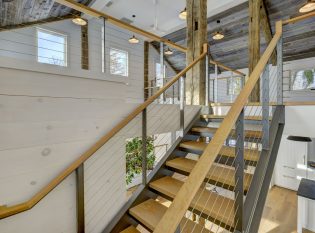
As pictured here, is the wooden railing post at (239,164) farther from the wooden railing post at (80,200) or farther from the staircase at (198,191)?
the wooden railing post at (80,200)

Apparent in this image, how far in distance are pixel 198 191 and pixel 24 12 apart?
480 centimetres

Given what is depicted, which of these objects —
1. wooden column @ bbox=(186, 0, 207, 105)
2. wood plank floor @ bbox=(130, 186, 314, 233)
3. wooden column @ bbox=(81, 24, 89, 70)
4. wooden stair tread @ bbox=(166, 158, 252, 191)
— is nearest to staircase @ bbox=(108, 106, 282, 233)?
wooden stair tread @ bbox=(166, 158, 252, 191)

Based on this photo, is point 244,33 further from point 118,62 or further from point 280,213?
point 280,213

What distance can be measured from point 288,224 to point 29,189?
5921 mm

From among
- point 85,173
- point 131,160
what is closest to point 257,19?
point 131,160

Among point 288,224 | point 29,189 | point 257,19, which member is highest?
point 257,19

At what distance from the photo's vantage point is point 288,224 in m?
5.01

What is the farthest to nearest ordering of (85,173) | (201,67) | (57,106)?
(201,67)
(85,173)
(57,106)

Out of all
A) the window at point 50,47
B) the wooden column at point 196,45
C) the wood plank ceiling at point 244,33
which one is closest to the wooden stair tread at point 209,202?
the wooden column at point 196,45

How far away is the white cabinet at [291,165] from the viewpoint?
6.56m

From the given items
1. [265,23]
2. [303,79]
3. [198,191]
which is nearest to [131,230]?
[198,191]

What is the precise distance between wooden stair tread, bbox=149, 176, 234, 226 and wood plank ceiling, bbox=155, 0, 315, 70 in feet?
19.4

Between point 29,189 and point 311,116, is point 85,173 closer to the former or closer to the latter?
point 29,189

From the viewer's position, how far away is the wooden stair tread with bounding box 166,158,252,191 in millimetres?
1869
